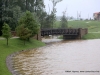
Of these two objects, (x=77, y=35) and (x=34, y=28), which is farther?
(x=77, y=35)

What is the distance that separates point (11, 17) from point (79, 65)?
3371 centimetres

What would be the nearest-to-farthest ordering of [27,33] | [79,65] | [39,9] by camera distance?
[79,65] < [27,33] < [39,9]

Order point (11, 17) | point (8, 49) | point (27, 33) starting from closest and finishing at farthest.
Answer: point (8, 49), point (27, 33), point (11, 17)

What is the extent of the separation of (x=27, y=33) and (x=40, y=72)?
2303 centimetres

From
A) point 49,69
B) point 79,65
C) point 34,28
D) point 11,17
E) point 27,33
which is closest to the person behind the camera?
point 49,69

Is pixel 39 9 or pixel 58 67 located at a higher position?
pixel 39 9

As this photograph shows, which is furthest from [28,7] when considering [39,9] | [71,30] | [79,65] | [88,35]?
[79,65]

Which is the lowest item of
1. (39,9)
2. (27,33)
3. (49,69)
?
(49,69)

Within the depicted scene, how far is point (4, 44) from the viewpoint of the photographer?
4331cm

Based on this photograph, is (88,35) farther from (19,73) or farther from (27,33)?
(19,73)

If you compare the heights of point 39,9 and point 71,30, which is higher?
point 39,9

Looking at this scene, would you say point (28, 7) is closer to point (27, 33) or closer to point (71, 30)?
point (71, 30)

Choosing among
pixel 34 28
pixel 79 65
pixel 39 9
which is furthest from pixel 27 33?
pixel 39 9

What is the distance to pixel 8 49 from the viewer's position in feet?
134
